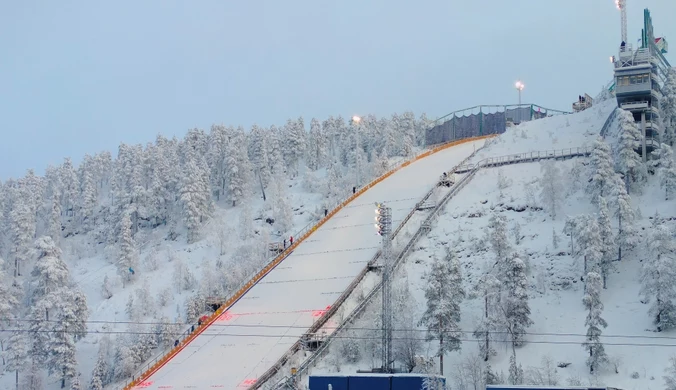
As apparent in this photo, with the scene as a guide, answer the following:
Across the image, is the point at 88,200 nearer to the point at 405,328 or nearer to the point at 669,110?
the point at 405,328

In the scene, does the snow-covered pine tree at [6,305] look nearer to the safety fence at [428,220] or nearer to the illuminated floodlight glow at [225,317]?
the illuminated floodlight glow at [225,317]

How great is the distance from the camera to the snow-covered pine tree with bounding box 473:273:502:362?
43125 millimetres

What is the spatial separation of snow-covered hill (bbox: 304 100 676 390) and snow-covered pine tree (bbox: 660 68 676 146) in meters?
5.01

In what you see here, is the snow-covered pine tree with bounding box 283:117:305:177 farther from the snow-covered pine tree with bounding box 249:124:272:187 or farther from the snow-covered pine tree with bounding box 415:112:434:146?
the snow-covered pine tree with bounding box 415:112:434:146

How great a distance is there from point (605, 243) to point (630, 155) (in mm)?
12307

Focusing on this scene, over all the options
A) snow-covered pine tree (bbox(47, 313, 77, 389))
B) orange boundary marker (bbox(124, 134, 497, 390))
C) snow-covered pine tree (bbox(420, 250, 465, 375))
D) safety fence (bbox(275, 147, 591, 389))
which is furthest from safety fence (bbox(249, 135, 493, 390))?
snow-covered pine tree (bbox(47, 313, 77, 389))

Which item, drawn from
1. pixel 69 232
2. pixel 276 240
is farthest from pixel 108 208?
pixel 276 240

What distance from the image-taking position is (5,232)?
88.2m

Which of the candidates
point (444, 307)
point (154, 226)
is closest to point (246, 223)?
point (154, 226)

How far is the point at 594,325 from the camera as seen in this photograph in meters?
40.0

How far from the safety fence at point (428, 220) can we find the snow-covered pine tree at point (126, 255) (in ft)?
92.8

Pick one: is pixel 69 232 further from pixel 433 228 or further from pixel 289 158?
pixel 433 228

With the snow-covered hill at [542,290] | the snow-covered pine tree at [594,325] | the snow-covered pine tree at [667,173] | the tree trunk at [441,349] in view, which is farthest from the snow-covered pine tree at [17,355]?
the snow-covered pine tree at [667,173]

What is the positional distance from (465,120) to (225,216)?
38589mm
